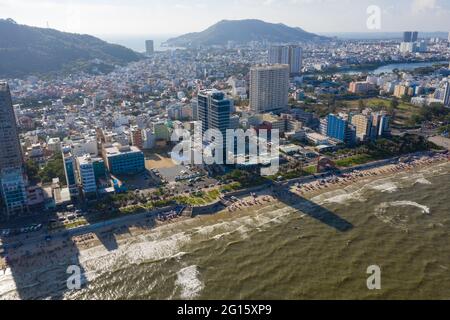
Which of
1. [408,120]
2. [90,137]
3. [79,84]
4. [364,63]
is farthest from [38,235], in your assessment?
[364,63]

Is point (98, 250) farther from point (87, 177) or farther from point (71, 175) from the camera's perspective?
point (71, 175)

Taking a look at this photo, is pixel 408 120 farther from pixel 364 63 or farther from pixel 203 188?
pixel 364 63

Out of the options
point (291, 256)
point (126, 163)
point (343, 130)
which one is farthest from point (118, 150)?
point (343, 130)

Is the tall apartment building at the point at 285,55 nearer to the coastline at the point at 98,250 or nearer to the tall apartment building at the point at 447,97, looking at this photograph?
the tall apartment building at the point at 447,97

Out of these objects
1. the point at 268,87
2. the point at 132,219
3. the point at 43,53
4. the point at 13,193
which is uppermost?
the point at 43,53

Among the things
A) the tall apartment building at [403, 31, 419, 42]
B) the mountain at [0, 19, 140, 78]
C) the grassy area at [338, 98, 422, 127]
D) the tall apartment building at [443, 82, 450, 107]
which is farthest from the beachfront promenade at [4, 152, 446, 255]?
the tall apartment building at [403, 31, 419, 42]

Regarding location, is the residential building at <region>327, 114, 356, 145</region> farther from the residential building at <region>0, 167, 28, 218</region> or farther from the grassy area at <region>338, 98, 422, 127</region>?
the residential building at <region>0, 167, 28, 218</region>
